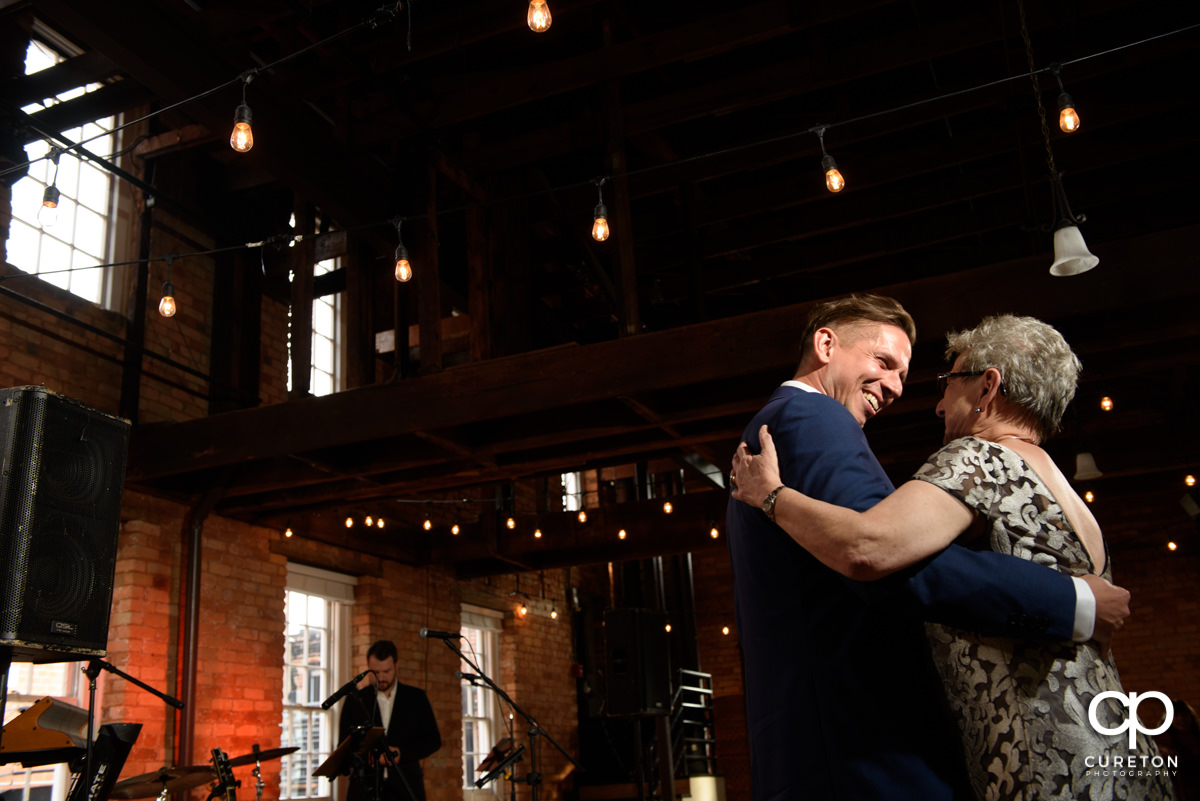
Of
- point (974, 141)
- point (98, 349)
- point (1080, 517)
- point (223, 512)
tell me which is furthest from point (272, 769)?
point (1080, 517)

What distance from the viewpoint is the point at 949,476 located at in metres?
1.46

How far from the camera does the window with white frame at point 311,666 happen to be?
28.8 ft

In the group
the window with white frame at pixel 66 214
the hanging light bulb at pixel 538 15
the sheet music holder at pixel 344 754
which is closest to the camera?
the hanging light bulb at pixel 538 15

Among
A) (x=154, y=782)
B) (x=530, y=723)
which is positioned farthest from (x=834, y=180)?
(x=154, y=782)

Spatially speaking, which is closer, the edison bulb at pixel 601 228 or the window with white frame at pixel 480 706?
the edison bulb at pixel 601 228

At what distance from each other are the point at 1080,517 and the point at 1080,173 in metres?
8.24

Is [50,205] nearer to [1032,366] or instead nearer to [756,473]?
[756,473]

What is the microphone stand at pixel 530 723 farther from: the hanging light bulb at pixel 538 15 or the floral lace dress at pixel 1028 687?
the floral lace dress at pixel 1028 687

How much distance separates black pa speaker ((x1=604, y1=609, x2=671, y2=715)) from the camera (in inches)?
347

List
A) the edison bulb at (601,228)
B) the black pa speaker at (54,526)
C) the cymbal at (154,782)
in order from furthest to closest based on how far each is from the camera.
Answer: the edison bulb at (601,228) < the cymbal at (154,782) < the black pa speaker at (54,526)

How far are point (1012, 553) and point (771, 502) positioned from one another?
0.35 metres

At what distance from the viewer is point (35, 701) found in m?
6.37

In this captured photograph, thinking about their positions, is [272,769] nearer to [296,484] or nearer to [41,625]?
[296,484]

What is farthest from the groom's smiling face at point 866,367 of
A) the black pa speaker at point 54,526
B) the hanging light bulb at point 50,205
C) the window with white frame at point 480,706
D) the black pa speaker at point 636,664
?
the window with white frame at point 480,706
